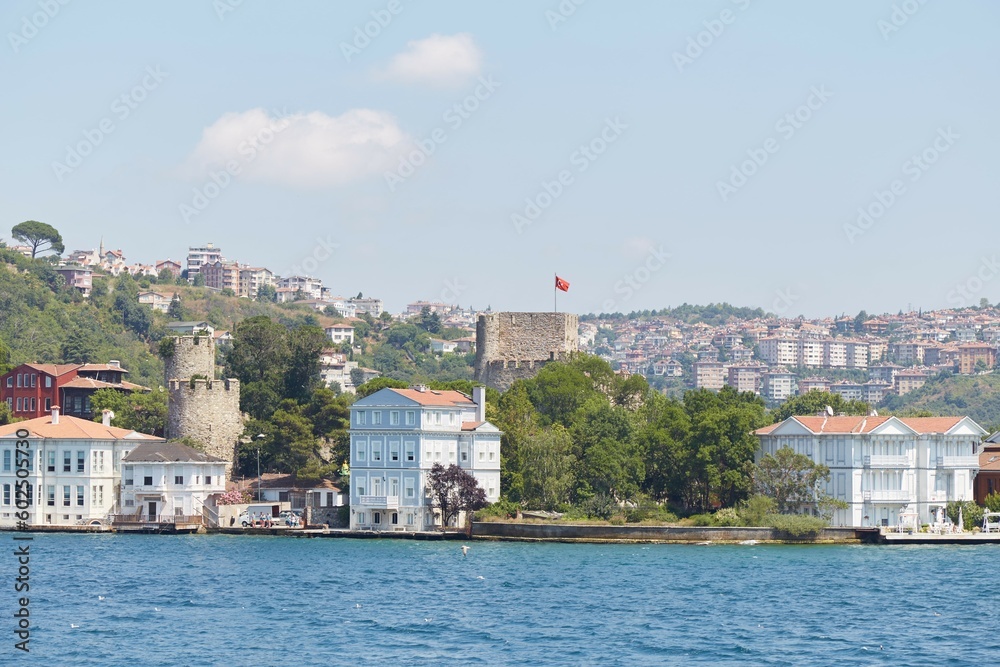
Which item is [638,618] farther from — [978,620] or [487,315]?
[487,315]

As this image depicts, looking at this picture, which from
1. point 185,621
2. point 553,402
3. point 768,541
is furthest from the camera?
point 553,402

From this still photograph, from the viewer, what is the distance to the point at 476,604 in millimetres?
48875

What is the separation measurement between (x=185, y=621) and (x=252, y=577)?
399 inches

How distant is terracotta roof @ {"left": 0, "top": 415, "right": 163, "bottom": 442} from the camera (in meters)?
73.8

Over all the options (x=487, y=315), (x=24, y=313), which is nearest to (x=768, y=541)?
(x=487, y=315)

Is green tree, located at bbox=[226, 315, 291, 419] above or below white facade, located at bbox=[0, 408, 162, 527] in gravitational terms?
above

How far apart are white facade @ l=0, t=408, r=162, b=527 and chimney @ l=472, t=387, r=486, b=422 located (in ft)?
51.6

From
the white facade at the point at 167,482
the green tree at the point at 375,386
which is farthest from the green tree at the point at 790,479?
the white facade at the point at 167,482

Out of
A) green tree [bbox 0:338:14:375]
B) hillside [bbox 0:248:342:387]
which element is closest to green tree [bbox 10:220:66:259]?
hillside [bbox 0:248:342:387]

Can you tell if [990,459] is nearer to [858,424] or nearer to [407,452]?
[858,424]

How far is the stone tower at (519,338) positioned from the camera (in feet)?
279

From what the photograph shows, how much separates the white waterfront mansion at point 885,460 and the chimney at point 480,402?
11.5 m

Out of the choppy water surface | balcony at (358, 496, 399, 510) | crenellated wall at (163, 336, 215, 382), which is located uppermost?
crenellated wall at (163, 336, 215, 382)

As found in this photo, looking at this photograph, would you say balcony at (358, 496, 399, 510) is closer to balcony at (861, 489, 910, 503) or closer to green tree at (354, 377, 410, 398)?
green tree at (354, 377, 410, 398)
